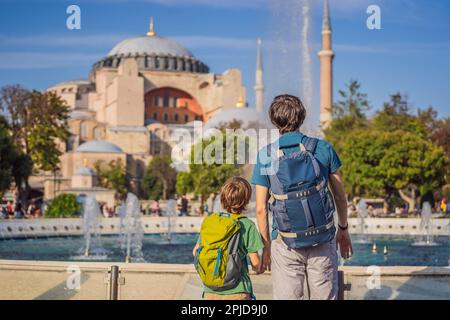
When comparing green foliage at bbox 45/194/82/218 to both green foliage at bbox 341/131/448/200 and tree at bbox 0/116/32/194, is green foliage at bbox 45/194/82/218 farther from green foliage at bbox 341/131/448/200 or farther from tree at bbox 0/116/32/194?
green foliage at bbox 341/131/448/200

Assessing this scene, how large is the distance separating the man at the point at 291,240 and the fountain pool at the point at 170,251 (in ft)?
30.3

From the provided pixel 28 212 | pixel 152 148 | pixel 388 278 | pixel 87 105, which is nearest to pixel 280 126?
pixel 388 278

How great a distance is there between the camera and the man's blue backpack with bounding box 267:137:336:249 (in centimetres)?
328

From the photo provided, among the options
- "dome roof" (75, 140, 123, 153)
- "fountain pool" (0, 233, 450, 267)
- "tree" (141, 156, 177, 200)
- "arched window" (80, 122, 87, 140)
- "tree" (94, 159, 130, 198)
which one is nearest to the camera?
"fountain pool" (0, 233, 450, 267)

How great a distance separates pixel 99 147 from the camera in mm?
50875

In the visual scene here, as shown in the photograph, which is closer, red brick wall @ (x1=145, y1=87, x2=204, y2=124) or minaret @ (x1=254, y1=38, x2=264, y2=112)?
minaret @ (x1=254, y1=38, x2=264, y2=112)

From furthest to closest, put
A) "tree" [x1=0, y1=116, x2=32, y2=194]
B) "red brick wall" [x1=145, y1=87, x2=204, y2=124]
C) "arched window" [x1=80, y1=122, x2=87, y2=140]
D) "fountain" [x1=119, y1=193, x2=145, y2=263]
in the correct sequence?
"red brick wall" [x1=145, y1=87, x2=204, y2=124], "arched window" [x1=80, y1=122, x2=87, y2=140], "tree" [x1=0, y1=116, x2=32, y2=194], "fountain" [x1=119, y1=193, x2=145, y2=263]

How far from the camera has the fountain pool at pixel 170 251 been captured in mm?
13530

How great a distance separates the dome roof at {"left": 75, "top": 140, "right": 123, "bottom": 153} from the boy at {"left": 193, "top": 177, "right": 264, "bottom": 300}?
47559 mm

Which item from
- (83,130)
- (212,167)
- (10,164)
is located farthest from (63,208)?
(83,130)

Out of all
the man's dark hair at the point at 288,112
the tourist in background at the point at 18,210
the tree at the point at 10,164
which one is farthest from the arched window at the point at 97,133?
the man's dark hair at the point at 288,112

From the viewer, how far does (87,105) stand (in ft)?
224

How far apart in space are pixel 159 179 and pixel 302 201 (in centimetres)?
4451

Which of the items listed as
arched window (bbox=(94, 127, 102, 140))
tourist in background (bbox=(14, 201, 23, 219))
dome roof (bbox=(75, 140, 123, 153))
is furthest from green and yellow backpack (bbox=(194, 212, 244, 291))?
arched window (bbox=(94, 127, 102, 140))
